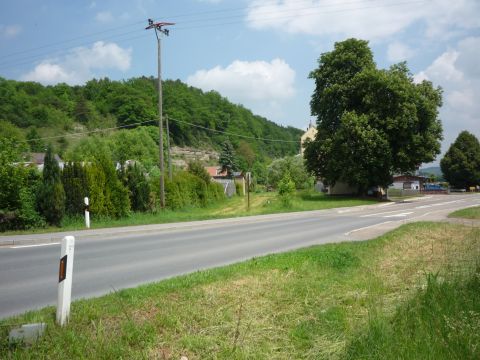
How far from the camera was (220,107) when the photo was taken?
109 m

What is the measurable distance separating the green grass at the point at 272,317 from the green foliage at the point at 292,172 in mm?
63520

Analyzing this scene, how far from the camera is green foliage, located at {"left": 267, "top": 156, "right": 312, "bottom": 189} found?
74.9 metres

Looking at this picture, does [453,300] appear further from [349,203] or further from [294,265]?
[349,203]

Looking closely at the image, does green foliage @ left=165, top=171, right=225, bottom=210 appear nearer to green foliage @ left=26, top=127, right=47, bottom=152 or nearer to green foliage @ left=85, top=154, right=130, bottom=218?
green foliage @ left=85, top=154, right=130, bottom=218

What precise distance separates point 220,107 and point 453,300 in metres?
105

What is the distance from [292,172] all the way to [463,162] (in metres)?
34.3

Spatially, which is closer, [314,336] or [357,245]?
[314,336]

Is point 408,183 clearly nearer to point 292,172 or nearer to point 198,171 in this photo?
point 292,172

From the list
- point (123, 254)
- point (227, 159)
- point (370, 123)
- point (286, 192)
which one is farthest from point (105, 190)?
point (227, 159)

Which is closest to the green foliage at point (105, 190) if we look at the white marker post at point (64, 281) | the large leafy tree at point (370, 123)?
the white marker post at point (64, 281)

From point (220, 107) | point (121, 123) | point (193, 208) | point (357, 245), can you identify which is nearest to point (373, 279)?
point (357, 245)

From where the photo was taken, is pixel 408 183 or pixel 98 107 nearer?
pixel 408 183

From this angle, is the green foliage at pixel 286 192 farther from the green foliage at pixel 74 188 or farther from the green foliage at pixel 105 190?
the green foliage at pixel 74 188

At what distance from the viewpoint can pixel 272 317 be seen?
5.59 meters
